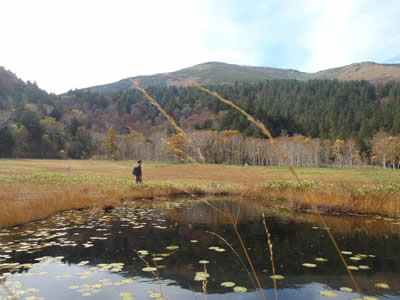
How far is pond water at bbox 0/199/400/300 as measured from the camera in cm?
485

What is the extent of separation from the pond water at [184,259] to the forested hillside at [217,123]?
2820cm

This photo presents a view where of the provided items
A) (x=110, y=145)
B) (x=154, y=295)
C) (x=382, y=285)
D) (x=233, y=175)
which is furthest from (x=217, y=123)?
(x=154, y=295)

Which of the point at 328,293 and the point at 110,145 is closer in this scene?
the point at 328,293

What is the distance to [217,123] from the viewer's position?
115 meters

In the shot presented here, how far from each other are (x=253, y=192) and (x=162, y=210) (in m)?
8.15

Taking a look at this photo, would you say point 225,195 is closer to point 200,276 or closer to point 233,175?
point 233,175

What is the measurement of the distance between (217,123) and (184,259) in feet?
361

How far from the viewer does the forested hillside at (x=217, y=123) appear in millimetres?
82312

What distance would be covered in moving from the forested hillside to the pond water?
1110 inches

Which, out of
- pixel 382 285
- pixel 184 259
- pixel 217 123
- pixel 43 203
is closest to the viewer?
pixel 382 285

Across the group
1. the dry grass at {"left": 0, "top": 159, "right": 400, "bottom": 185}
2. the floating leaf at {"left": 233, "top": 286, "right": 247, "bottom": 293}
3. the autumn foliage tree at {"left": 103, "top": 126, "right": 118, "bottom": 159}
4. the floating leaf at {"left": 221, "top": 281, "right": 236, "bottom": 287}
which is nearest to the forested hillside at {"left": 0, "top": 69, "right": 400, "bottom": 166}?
the autumn foliage tree at {"left": 103, "top": 126, "right": 118, "bottom": 159}

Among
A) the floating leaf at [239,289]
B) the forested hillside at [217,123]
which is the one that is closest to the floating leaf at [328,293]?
the floating leaf at [239,289]

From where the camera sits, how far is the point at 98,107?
16950cm

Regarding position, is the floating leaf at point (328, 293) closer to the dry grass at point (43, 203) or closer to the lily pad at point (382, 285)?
the lily pad at point (382, 285)
